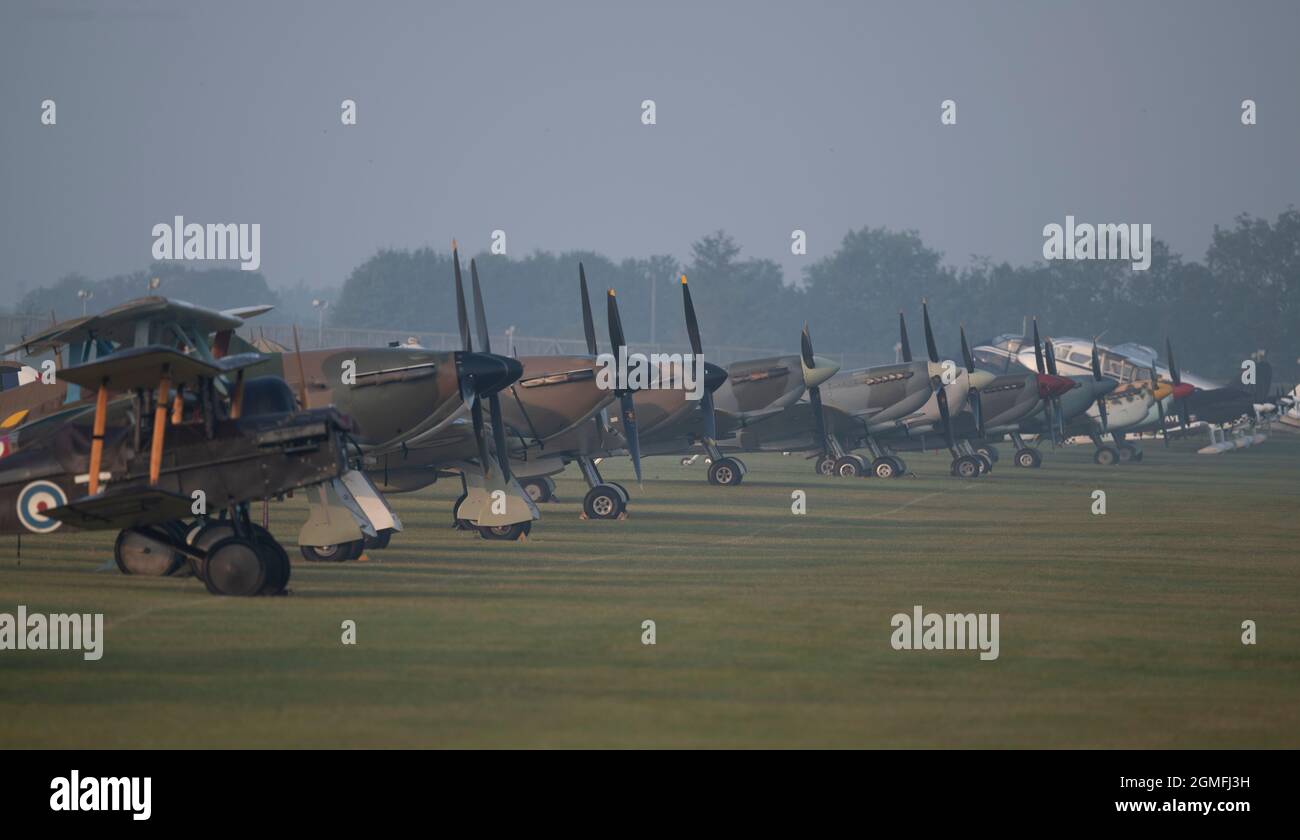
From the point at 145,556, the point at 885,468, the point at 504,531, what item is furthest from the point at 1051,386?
the point at 145,556

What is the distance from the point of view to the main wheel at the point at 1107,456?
2243 inches

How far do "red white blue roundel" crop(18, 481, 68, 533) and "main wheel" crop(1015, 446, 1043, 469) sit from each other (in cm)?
4031

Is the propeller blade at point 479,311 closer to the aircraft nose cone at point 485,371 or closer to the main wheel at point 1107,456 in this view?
the aircraft nose cone at point 485,371

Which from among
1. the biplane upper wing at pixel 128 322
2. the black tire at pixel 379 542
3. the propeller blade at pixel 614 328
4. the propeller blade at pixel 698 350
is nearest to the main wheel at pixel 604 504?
the propeller blade at pixel 614 328

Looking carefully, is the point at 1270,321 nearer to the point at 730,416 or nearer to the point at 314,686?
the point at 730,416

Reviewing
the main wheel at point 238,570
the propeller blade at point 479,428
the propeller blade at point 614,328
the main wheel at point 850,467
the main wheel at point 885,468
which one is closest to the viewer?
the main wheel at point 238,570

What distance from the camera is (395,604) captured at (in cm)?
1575

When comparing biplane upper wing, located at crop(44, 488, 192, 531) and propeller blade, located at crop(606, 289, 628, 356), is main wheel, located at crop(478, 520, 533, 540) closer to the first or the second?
propeller blade, located at crop(606, 289, 628, 356)

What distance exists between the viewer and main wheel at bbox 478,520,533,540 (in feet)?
78.0

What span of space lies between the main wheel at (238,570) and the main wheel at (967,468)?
33.3 m

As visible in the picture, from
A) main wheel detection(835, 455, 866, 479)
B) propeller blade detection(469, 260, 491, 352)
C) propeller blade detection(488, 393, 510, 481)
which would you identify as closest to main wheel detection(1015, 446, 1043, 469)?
main wheel detection(835, 455, 866, 479)

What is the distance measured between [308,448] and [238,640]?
10.4 ft

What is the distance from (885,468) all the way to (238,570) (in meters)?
32.0

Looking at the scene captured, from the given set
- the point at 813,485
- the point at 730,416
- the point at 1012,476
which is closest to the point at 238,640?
the point at 730,416
